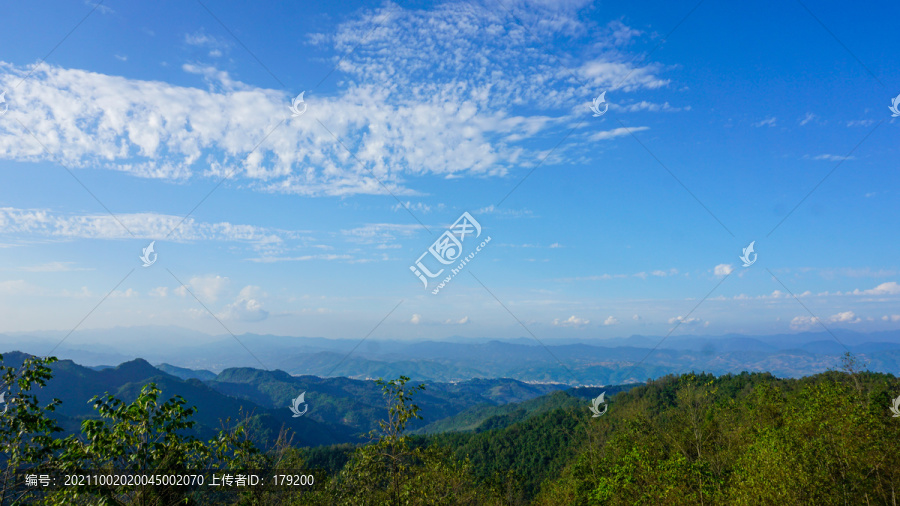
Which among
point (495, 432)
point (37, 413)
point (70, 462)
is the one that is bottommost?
point (495, 432)

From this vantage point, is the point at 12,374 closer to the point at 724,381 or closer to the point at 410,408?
the point at 410,408

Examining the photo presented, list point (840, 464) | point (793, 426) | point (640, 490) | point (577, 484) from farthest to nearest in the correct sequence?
point (577, 484) → point (793, 426) → point (640, 490) → point (840, 464)

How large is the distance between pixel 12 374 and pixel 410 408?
6409mm

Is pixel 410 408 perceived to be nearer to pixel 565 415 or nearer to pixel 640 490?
pixel 640 490

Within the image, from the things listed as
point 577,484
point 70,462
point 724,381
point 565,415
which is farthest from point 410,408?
point 724,381

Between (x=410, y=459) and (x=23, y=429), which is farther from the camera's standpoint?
(x=410, y=459)

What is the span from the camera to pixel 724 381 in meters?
117

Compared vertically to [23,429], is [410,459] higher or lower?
lower

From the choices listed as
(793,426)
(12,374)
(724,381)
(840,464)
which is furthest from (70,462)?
(724,381)

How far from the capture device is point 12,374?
21.0 ft

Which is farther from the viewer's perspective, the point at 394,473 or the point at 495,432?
the point at 495,432

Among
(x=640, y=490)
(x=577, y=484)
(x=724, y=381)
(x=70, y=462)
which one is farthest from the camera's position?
(x=724, y=381)

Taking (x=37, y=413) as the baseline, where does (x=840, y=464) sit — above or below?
below

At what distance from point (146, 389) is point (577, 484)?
3270 cm
